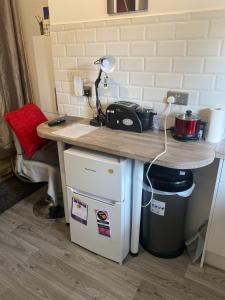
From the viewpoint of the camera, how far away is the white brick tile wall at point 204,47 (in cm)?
136

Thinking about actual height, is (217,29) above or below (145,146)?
above

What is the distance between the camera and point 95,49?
1.75m

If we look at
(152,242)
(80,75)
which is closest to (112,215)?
(152,242)

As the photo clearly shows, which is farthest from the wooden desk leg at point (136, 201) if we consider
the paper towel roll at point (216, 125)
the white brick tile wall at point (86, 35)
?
the white brick tile wall at point (86, 35)

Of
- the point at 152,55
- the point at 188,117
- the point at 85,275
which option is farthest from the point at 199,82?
the point at 85,275

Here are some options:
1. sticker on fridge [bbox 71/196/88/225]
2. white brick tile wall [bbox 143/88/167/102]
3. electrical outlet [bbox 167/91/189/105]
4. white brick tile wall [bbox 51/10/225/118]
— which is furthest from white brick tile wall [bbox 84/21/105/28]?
sticker on fridge [bbox 71/196/88/225]

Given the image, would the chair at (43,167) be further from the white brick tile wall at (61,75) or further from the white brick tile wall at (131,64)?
the white brick tile wall at (131,64)

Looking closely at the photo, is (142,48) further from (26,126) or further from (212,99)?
(26,126)

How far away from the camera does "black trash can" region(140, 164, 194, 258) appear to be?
4.81 ft

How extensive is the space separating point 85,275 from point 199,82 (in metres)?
1.46

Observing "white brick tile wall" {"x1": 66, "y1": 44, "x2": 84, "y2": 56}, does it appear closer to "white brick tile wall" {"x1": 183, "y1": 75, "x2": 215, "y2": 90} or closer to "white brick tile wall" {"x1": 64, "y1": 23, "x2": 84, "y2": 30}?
"white brick tile wall" {"x1": 64, "y1": 23, "x2": 84, "y2": 30}

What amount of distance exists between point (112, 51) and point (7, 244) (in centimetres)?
166

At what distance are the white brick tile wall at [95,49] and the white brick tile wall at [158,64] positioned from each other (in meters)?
0.36

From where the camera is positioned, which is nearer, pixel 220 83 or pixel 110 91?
pixel 220 83
